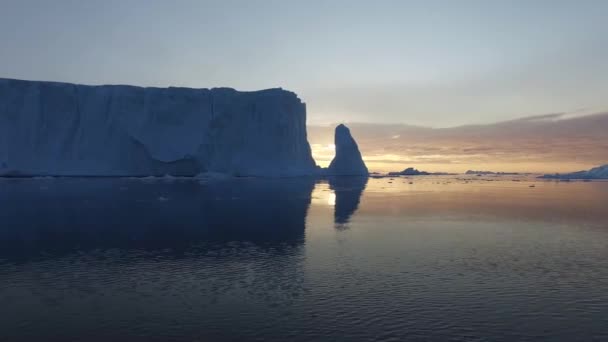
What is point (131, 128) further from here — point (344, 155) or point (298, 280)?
point (298, 280)

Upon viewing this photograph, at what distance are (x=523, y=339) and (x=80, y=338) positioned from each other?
745 centimetres

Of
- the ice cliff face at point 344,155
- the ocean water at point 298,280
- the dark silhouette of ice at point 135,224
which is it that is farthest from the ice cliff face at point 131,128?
the ocean water at point 298,280

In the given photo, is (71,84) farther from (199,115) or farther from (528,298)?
(528,298)

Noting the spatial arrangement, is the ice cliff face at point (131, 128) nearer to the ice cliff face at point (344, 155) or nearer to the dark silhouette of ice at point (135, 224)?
the ice cliff face at point (344, 155)

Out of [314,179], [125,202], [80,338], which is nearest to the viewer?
[80,338]

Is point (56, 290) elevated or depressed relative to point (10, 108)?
depressed

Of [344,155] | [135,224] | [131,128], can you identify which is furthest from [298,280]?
[344,155]

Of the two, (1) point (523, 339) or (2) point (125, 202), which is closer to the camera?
(1) point (523, 339)

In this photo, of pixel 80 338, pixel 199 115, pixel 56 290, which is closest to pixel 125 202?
pixel 56 290

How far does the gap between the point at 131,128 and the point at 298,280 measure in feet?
174

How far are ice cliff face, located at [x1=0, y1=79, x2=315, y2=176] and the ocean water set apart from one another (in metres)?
39.3

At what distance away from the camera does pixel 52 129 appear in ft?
188

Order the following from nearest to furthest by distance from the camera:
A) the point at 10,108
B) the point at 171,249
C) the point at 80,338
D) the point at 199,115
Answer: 1. the point at 80,338
2. the point at 171,249
3. the point at 10,108
4. the point at 199,115

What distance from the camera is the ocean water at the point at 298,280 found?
7867mm
